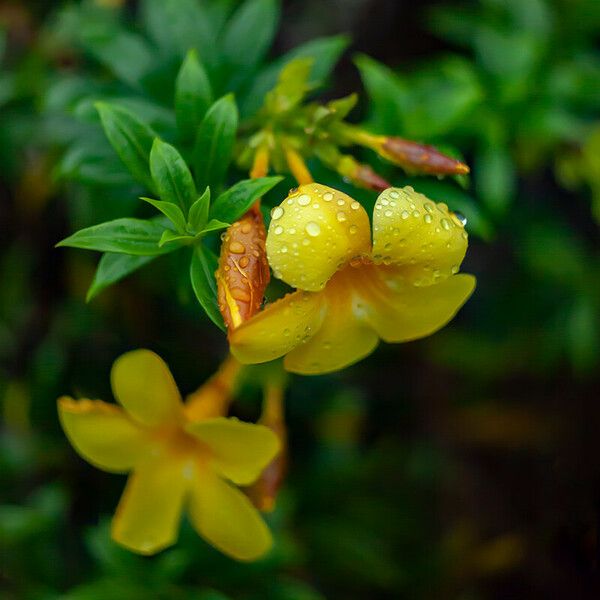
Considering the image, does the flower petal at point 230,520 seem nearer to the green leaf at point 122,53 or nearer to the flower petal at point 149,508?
the flower petal at point 149,508

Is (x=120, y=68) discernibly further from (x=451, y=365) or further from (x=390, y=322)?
(x=451, y=365)

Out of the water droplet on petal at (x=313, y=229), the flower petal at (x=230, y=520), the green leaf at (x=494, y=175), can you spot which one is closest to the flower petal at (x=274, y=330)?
the water droplet on petal at (x=313, y=229)

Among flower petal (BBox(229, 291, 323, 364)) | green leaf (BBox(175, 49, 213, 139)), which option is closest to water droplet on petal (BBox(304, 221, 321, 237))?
flower petal (BBox(229, 291, 323, 364))

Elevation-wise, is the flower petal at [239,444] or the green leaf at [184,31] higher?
the green leaf at [184,31]

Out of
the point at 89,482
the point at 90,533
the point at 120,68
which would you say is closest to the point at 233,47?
the point at 120,68

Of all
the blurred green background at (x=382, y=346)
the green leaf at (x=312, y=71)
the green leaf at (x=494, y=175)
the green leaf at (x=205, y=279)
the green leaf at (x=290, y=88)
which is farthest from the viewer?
the green leaf at (x=494, y=175)

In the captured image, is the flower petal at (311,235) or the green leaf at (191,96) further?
the green leaf at (191,96)

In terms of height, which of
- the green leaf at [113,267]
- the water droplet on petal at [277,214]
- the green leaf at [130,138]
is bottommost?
the green leaf at [113,267]
